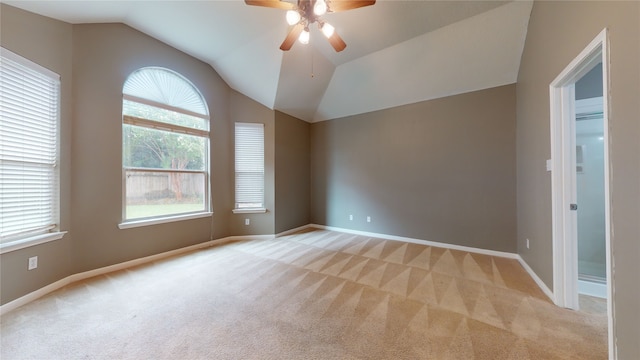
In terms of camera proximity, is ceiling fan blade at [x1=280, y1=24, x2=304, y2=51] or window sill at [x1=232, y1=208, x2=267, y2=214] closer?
ceiling fan blade at [x1=280, y1=24, x2=304, y2=51]

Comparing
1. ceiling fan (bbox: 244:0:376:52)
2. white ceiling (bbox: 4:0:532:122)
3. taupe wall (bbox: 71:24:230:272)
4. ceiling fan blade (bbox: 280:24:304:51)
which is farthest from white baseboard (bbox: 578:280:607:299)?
taupe wall (bbox: 71:24:230:272)

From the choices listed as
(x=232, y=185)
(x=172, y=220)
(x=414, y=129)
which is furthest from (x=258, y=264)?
(x=414, y=129)

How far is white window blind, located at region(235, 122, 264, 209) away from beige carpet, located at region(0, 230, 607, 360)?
5.28 ft

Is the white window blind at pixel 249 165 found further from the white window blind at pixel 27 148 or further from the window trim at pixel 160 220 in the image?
the white window blind at pixel 27 148

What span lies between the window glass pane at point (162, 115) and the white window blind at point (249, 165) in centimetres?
72

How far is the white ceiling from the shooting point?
2639 mm

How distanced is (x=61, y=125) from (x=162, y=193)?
134 centimetres

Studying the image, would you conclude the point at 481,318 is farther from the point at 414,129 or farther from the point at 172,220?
the point at 172,220

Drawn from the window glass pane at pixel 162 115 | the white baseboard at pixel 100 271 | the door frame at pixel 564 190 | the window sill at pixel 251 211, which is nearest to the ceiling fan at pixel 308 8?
the door frame at pixel 564 190

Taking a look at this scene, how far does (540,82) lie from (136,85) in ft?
16.7

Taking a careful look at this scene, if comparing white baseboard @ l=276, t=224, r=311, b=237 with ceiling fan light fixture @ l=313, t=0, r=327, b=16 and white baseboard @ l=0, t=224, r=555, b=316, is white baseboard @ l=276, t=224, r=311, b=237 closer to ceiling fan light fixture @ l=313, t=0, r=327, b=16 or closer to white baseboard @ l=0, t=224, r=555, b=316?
white baseboard @ l=0, t=224, r=555, b=316

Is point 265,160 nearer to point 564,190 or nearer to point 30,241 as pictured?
point 30,241

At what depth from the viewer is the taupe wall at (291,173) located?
461 cm

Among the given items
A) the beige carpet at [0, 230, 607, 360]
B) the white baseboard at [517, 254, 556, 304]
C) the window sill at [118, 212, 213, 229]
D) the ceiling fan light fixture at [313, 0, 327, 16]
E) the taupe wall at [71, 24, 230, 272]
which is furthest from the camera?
the window sill at [118, 212, 213, 229]
